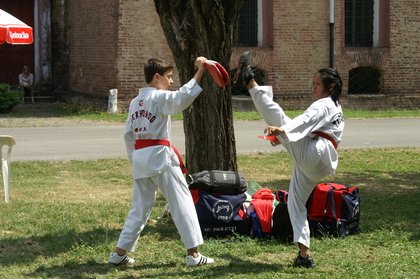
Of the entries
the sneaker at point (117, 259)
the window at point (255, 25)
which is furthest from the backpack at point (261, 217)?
the window at point (255, 25)

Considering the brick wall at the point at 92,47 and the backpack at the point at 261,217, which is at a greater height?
the brick wall at the point at 92,47

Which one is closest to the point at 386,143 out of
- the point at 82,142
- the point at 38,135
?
the point at 82,142

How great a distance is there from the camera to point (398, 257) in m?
7.68

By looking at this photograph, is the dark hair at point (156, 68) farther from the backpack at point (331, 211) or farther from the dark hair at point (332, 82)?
the backpack at point (331, 211)

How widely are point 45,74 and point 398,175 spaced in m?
16.5

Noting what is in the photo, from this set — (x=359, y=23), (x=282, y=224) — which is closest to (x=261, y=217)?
(x=282, y=224)

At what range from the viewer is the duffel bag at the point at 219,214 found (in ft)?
27.3

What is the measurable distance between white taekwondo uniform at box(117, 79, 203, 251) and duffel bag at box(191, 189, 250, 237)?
1.04 metres

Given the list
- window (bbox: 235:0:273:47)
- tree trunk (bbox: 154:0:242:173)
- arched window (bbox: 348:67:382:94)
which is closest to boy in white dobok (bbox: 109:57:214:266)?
tree trunk (bbox: 154:0:242:173)

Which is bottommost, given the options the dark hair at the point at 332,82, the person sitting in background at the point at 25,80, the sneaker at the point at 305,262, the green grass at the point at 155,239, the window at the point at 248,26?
the green grass at the point at 155,239

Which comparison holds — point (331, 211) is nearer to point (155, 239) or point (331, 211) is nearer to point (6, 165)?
point (155, 239)

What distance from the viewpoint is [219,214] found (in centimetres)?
835

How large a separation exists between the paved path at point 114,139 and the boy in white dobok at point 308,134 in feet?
26.2

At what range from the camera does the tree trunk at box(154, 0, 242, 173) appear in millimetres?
8906
